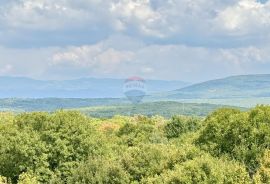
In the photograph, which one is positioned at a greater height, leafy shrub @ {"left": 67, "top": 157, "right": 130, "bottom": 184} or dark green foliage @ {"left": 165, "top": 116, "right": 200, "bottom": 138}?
dark green foliage @ {"left": 165, "top": 116, "right": 200, "bottom": 138}

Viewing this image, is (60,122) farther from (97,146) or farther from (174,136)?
(174,136)

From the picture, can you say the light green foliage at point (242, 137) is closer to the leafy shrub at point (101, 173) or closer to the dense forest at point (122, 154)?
the dense forest at point (122, 154)

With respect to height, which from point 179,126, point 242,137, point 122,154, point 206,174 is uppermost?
point 242,137

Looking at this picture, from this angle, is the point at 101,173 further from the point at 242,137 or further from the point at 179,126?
the point at 179,126

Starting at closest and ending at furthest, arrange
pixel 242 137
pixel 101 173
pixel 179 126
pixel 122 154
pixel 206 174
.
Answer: pixel 206 174
pixel 101 173
pixel 122 154
pixel 242 137
pixel 179 126

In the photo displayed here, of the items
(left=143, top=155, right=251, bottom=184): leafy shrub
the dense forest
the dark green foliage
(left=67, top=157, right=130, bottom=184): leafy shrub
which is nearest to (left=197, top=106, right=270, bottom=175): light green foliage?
the dense forest

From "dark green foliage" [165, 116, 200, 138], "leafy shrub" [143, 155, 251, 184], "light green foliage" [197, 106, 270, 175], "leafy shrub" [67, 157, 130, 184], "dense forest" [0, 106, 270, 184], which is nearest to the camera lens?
"leafy shrub" [143, 155, 251, 184]

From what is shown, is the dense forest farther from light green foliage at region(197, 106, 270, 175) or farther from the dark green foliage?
the dark green foliage

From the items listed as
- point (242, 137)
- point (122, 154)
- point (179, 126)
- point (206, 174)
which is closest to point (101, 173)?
point (122, 154)
